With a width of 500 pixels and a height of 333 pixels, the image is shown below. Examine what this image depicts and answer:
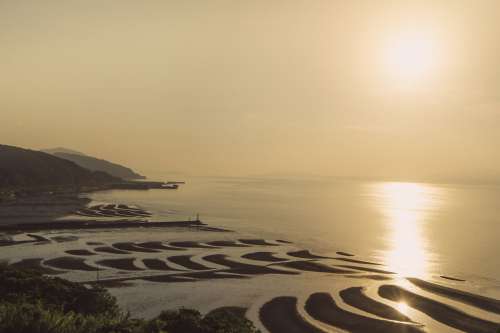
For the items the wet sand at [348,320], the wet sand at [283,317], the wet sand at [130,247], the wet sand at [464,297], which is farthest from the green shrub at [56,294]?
the wet sand at [464,297]

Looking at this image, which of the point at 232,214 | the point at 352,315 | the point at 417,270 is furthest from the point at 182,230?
the point at 352,315

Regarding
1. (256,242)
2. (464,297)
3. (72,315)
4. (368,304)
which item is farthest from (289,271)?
(72,315)

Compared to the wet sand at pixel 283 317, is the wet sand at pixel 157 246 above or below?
above

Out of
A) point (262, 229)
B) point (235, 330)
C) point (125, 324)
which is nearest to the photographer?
point (125, 324)

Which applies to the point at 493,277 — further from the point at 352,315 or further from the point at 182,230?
the point at 182,230

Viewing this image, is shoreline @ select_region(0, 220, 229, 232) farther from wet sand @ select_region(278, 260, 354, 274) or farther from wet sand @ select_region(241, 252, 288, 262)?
wet sand @ select_region(278, 260, 354, 274)

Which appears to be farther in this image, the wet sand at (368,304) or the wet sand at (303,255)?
the wet sand at (303,255)

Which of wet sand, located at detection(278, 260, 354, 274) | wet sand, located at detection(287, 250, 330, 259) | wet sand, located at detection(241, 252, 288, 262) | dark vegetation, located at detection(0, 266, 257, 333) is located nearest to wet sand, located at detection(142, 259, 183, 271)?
wet sand, located at detection(241, 252, 288, 262)

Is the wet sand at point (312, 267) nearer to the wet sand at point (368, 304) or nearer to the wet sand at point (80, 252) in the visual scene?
the wet sand at point (368, 304)
